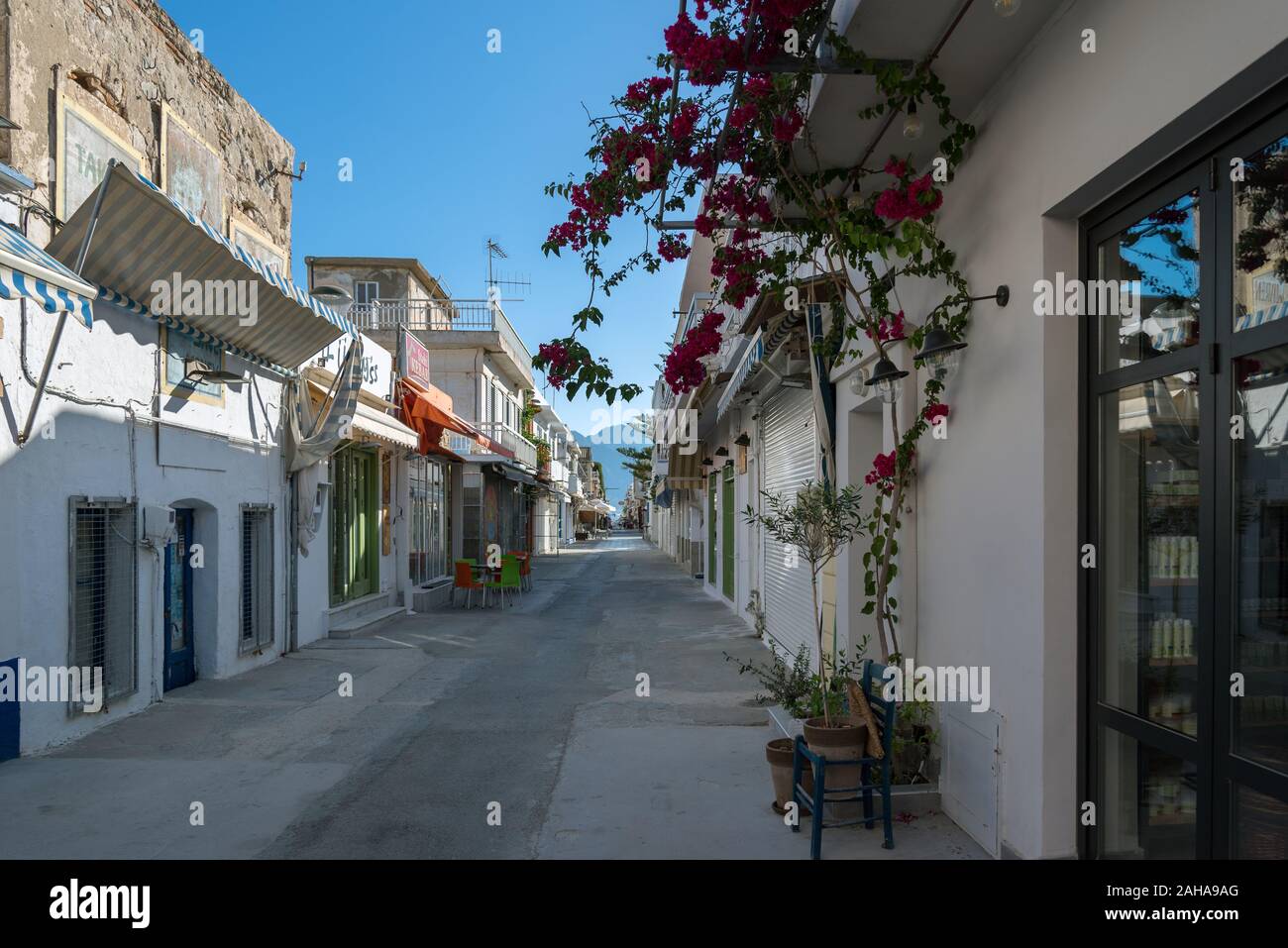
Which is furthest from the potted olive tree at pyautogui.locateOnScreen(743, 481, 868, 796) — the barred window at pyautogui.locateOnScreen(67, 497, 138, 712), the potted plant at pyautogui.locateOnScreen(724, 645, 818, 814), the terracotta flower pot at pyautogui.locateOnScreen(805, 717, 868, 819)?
the barred window at pyautogui.locateOnScreen(67, 497, 138, 712)

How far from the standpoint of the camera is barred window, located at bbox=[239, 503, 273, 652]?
1062 centimetres

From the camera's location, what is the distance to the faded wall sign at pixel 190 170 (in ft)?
29.5

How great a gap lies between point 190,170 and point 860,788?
9.44 metres

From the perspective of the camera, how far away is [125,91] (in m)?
8.22

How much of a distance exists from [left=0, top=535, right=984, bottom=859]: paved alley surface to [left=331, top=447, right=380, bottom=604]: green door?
3.31 meters

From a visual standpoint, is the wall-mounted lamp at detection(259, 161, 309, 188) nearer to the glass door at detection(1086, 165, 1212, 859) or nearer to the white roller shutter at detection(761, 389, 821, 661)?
the white roller shutter at detection(761, 389, 821, 661)

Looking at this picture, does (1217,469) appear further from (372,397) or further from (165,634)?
(372,397)

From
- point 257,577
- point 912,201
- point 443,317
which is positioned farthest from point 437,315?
point 912,201

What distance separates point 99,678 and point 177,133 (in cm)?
575

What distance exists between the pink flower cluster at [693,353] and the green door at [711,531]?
14.2m

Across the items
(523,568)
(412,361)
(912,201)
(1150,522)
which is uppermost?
(412,361)

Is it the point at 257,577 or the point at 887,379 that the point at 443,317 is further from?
the point at 887,379

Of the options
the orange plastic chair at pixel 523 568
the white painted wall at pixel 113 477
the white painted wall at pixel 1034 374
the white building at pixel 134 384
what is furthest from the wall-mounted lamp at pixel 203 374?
the orange plastic chair at pixel 523 568

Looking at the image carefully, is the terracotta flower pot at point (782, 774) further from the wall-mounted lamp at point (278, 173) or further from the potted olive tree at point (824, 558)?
the wall-mounted lamp at point (278, 173)
